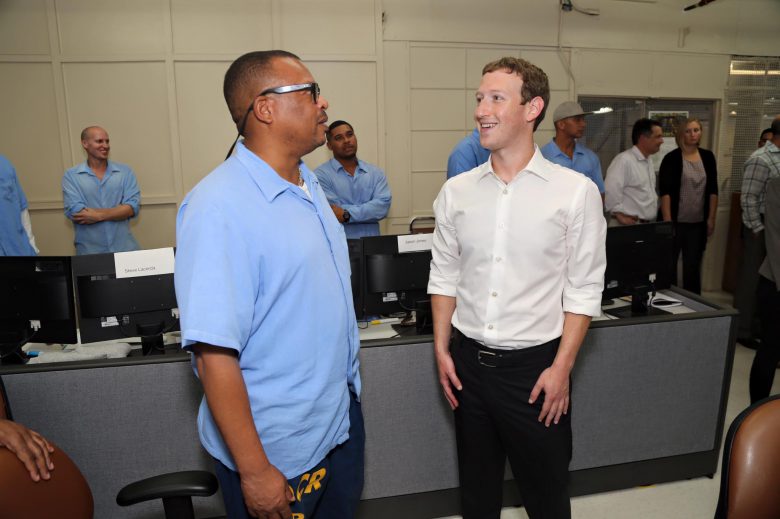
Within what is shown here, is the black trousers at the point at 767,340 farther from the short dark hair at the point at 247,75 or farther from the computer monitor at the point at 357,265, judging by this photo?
the short dark hair at the point at 247,75

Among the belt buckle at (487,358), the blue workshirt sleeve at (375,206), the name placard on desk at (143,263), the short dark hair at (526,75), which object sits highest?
the short dark hair at (526,75)

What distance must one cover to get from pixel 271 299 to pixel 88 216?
11.2 feet

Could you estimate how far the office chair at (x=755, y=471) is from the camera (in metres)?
1.18

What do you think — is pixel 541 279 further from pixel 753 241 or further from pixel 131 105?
pixel 131 105

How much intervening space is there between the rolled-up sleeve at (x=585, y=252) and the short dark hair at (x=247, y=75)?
886 mm

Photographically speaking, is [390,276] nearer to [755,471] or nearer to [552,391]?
[552,391]

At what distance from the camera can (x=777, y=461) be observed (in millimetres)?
1188

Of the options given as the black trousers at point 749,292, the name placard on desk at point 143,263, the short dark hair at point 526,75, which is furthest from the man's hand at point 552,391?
the black trousers at point 749,292

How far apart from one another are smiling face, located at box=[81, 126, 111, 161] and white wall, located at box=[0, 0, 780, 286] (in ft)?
1.69

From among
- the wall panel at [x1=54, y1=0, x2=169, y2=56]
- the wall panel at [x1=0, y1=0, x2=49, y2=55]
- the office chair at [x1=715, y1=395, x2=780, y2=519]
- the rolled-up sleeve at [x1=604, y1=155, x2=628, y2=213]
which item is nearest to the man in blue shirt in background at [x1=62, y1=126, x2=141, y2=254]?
the wall panel at [x1=54, y1=0, x2=169, y2=56]

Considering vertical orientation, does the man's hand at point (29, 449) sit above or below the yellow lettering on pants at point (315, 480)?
above

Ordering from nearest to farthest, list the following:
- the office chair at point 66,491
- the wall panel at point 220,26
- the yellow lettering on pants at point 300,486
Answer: the office chair at point 66,491 < the yellow lettering on pants at point 300,486 < the wall panel at point 220,26

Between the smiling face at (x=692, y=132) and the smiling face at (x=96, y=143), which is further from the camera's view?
the smiling face at (x=692, y=132)

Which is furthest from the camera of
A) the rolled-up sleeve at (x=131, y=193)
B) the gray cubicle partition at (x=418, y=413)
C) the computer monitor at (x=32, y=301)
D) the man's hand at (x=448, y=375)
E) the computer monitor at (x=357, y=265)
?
the rolled-up sleeve at (x=131, y=193)
